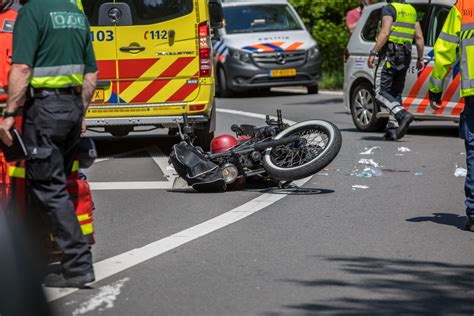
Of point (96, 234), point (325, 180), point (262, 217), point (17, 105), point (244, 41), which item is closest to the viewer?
point (17, 105)

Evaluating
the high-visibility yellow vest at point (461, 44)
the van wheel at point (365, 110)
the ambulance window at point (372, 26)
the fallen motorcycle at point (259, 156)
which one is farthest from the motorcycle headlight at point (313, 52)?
the high-visibility yellow vest at point (461, 44)

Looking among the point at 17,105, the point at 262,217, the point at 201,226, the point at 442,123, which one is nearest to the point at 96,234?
the point at 201,226

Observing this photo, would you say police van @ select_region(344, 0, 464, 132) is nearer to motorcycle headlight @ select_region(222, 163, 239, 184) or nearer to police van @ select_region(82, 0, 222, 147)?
police van @ select_region(82, 0, 222, 147)

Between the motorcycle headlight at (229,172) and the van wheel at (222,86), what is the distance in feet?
42.0

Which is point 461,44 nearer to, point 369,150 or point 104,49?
point 369,150

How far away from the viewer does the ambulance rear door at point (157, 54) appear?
41.9 feet

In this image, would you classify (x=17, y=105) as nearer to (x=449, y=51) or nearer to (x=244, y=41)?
(x=449, y=51)

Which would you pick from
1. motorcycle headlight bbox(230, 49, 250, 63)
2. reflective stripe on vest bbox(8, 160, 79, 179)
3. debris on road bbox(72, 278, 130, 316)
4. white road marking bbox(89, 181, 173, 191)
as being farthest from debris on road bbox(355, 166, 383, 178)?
motorcycle headlight bbox(230, 49, 250, 63)

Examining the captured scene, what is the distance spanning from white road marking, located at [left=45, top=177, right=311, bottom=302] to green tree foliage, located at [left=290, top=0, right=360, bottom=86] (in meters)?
15.9

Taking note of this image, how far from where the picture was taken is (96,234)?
825 centimetres

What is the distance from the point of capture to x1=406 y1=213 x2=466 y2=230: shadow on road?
8617mm

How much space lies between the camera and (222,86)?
23312 millimetres

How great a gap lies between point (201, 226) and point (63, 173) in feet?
6.81

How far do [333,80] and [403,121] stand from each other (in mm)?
11852
